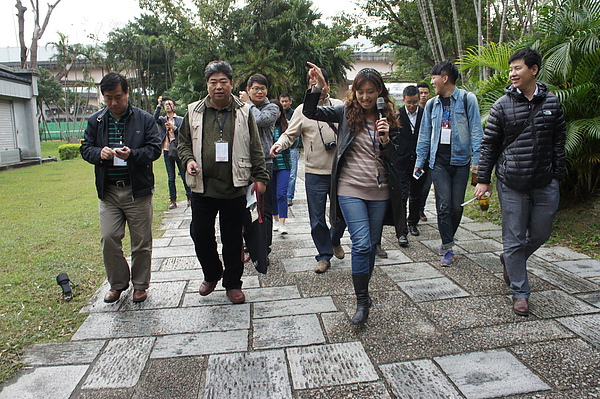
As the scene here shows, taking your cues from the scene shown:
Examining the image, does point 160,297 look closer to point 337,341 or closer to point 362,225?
point 337,341

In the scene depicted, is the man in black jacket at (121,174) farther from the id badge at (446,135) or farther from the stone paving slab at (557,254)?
the stone paving slab at (557,254)

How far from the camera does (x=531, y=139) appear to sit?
3254 mm

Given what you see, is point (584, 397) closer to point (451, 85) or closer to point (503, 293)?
point (503, 293)

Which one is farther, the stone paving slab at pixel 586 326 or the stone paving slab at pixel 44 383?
the stone paving slab at pixel 586 326

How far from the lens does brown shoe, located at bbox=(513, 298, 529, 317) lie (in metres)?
3.20

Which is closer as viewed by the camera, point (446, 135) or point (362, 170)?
point (362, 170)

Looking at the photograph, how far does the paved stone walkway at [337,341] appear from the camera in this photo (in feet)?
7.98

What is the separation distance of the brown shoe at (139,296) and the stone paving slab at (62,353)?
670 millimetres

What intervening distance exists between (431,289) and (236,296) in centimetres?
159

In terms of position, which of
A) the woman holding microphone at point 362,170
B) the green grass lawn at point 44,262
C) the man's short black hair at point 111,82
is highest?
the man's short black hair at point 111,82

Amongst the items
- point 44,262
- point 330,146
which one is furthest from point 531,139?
point 44,262

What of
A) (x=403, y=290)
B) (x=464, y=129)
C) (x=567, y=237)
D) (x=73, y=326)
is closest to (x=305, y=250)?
(x=403, y=290)

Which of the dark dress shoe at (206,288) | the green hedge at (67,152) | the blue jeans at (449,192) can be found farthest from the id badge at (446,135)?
the green hedge at (67,152)

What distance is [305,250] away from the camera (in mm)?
5160
